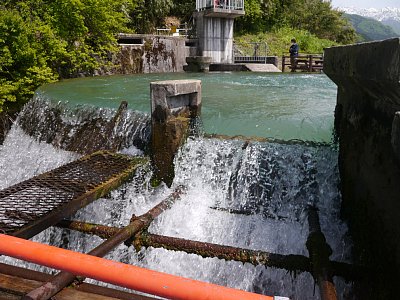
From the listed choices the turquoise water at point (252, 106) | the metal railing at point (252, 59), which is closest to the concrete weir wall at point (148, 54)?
the metal railing at point (252, 59)

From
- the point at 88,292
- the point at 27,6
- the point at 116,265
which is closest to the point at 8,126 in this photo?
the point at 27,6

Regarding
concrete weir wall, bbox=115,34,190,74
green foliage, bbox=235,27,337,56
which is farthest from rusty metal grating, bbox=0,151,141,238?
green foliage, bbox=235,27,337,56

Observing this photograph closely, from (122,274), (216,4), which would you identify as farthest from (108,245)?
(216,4)

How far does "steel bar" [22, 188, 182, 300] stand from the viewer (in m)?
2.35

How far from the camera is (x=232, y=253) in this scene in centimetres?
372

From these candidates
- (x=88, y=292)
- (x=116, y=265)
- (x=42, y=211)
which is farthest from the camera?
(x=42, y=211)

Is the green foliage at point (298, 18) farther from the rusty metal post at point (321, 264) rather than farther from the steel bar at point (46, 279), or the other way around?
the steel bar at point (46, 279)

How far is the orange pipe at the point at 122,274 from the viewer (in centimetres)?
132

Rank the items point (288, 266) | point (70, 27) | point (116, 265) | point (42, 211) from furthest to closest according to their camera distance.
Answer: point (70, 27)
point (42, 211)
point (288, 266)
point (116, 265)

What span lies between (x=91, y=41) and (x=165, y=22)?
1383cm

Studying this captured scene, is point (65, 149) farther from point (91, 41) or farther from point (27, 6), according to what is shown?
point (91, 41)

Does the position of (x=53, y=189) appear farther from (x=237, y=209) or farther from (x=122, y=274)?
(x=122, y=274)

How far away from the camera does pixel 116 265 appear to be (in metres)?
1.43

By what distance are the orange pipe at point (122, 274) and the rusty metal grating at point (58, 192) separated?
2193mm
